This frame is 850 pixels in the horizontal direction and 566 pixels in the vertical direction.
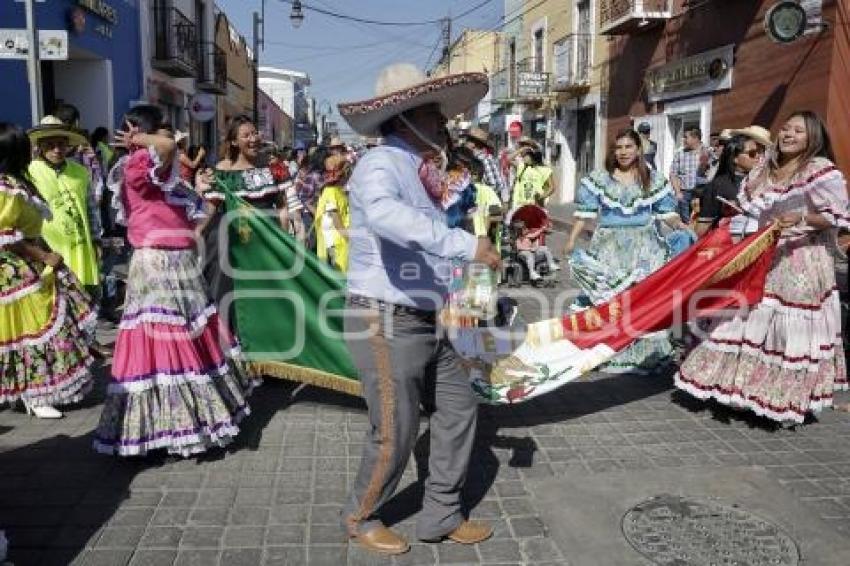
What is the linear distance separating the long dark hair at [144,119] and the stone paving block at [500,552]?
259 cm

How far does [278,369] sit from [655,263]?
2803mm

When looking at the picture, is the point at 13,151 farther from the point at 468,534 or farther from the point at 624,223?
the point at 624,223

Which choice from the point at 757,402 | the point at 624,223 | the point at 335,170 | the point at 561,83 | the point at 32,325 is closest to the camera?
the point at 757,402

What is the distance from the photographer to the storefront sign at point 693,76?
15383mm

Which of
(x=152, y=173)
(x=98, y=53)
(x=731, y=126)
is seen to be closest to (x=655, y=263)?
(x=152, y=173)

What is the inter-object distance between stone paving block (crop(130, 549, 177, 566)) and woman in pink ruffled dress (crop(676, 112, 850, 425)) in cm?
331

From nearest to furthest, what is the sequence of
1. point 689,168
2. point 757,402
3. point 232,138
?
point 757,402 < point 232,138 < point 689,168

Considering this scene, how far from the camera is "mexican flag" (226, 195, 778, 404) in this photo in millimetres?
4652

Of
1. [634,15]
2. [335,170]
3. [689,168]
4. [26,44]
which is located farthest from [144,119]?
[634,15]

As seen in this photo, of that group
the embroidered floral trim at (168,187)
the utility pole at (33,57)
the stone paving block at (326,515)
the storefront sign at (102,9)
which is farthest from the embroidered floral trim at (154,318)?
the storefront sign at (102,9)

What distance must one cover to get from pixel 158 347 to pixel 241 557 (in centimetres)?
135

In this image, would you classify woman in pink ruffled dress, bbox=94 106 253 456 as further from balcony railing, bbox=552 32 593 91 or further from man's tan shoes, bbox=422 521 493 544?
balcony railing, bbox=552 32 593 91

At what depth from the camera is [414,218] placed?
278cm

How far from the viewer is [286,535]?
3.44 meters
